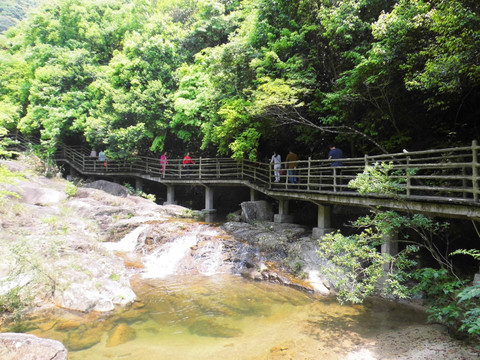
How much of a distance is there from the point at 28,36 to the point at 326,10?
32031mm

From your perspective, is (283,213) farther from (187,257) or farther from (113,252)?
(113,252)

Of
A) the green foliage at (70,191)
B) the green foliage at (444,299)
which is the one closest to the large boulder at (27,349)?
the green foliage at (444,299)

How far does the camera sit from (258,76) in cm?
1232

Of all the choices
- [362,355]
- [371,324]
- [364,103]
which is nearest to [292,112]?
[364,103]

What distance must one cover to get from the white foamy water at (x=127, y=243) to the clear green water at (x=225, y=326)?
4.11 metres

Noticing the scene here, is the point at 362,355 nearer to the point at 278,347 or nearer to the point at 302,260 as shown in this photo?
the point at 278,347

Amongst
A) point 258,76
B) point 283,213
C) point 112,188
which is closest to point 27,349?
point 283,213

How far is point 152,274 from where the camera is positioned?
988cm

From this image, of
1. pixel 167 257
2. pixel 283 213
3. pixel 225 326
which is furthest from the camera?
pixel 283 213

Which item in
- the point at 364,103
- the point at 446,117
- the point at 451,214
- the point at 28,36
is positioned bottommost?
the point at 451,214

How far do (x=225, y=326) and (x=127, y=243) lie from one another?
7.26 m

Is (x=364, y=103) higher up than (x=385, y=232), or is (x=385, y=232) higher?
(x=364, y=103)

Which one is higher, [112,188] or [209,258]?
[112,188]

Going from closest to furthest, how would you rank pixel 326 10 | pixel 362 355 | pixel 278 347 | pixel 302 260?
pixel 362 355
pixel 278 347
pixel 302 260
pixel 326 10
